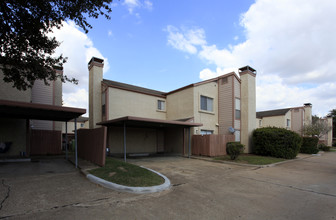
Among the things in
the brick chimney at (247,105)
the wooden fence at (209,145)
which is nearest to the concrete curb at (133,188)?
the wooden fence at (209,145)

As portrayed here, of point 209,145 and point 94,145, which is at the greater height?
point 94,145

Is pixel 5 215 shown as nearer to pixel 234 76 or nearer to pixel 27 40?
pixel 27 40

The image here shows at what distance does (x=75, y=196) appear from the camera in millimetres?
5625

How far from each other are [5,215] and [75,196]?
1642 millimetres

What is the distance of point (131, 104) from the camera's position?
1766cm

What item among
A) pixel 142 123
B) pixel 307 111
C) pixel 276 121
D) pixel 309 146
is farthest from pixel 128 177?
pixel 307 111

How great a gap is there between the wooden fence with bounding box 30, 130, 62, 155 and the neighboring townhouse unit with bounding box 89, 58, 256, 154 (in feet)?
9.93

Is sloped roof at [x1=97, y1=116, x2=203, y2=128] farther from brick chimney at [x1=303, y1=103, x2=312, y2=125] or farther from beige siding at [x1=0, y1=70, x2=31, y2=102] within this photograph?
brick chimney at [x1=303, y1=103, x2=312, y2=125]

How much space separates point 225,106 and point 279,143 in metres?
5.64

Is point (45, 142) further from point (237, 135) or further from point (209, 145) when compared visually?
point (237, 135)

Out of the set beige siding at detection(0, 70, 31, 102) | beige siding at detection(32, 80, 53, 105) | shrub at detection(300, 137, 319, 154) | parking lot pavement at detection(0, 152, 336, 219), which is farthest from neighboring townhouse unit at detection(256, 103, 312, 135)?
beige siding at detection(0, 70, 31, 102)

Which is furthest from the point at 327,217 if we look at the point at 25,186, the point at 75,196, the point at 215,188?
the point at 25,186

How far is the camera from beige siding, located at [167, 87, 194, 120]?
57.5 ft

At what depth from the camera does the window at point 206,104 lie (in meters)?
18.3
